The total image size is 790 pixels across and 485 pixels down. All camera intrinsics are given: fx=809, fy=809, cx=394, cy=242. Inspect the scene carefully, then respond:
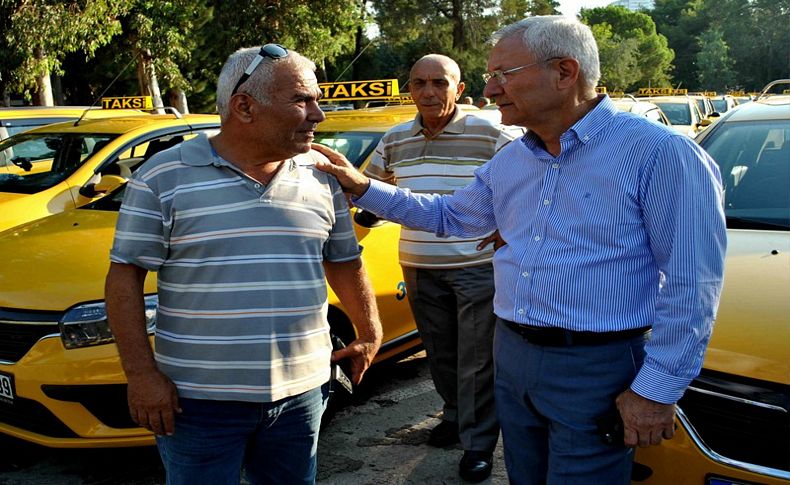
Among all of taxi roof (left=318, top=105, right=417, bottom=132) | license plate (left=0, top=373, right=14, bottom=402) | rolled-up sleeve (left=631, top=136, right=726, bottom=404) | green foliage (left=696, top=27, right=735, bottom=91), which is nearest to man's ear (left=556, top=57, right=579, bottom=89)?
rolled-up sleeve (left=631, top=136, right=726, bottom=404)

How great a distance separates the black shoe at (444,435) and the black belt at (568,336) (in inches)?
76.7

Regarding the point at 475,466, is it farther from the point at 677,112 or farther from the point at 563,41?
the point at 677,112

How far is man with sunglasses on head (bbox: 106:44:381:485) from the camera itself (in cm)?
211

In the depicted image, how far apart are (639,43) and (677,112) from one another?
2773 inches

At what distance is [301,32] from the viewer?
798 inches

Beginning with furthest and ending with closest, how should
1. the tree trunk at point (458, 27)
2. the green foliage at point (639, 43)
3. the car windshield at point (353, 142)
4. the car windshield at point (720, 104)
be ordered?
the green foliage at point (639, 43), the tree trunk at point (458, 27), the car windshield at point (720, 104), the car windshield at point (353, 142)

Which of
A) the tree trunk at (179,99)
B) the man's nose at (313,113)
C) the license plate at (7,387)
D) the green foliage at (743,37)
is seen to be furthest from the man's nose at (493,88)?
the green foliage at (743,37)

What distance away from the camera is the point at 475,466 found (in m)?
3.67

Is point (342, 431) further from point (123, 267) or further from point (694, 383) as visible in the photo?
point (123, 267)

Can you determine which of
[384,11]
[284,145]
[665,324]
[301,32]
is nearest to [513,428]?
[665,324]

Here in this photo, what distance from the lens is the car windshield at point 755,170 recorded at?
3559 mm

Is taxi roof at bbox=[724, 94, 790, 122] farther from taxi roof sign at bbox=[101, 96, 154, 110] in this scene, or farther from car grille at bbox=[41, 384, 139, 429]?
taxi roof sign at bbox=[101, 96, 154, 110]

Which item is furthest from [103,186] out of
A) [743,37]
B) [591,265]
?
[743,37]

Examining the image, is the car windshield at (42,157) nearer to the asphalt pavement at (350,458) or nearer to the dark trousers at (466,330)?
the asphalt pavement at (350,458)
